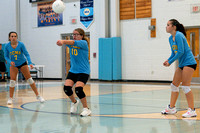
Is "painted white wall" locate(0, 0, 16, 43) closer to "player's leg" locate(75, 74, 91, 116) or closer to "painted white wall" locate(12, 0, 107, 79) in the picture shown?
"painted white wall" locate(12, 0, 107, 79)

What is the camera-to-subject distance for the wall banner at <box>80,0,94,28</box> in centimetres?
1925

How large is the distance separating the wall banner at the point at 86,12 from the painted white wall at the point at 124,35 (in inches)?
10.6

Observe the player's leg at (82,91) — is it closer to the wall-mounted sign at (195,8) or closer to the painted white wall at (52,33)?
the wall-mounted sign at (195,8)

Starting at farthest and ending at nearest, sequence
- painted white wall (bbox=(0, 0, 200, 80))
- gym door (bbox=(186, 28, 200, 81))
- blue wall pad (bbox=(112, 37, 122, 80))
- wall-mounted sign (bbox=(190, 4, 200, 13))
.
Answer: blue wall pad (bbox=(112, 37, 122, 80)) < painted white wall (bbox=(0, 0, 200, 80)) < gym door (bbox=(186, 28, 200, 81)) < wall-mounted sign (bbox=(190, 4, 200, 13))

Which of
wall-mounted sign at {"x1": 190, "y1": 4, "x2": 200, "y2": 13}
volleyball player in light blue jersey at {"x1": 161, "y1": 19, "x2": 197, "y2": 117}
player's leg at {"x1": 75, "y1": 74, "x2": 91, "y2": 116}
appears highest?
wall-mounted sign at {"x1": 190, "y1": 4, "x2": 200, "y2": 13}

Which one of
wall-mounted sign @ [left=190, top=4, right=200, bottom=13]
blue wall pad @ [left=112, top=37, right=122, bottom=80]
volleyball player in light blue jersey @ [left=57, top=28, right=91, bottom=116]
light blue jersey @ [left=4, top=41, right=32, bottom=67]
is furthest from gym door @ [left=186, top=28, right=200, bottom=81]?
volleyball player in light blue jersey @ [left=57, top=28, right=91, bottom=116]

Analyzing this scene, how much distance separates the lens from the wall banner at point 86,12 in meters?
19.2

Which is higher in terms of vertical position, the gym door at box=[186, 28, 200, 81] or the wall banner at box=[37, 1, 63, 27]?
the wall banner at box=[37, 1, 63, 27]

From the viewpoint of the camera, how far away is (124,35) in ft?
59.7

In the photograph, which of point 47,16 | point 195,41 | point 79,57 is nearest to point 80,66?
point 79,57

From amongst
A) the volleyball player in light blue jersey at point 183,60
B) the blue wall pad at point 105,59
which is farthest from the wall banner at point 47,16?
the volleyball player in light blue jersey at point 183,60

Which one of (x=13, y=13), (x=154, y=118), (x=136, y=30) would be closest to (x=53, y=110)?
(x=154, y=118)

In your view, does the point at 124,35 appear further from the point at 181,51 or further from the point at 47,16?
the point at 181,51

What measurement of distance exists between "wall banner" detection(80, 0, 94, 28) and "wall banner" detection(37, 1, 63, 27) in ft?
5.49
